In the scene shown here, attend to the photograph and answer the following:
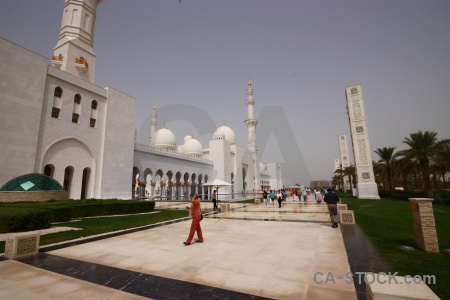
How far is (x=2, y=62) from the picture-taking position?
48.5ft

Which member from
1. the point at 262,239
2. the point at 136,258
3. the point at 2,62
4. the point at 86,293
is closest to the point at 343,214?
the point at 262,239

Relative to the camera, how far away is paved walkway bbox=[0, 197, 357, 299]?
354 centimetres

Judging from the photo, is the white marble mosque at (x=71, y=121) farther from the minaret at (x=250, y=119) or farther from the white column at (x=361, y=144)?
the white column at (x=361, y=144)

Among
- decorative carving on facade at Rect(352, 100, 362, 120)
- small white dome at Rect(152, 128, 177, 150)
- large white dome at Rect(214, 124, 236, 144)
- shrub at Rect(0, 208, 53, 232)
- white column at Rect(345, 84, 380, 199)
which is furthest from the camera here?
large white dome at Rect(214, 124, 236, 144)

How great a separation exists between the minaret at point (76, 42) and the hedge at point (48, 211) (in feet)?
56.6

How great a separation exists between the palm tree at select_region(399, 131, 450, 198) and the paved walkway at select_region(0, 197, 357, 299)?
25.1 meters

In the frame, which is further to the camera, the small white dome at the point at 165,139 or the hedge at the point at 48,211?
the small white dome at the point at 165,139

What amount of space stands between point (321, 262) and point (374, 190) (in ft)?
84.9

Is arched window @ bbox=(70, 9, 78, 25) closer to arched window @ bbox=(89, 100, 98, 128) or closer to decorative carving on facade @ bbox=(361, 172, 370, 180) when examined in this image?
arched window @ bbox=(89, 100, 98, 128)

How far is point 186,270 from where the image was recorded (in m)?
4.51

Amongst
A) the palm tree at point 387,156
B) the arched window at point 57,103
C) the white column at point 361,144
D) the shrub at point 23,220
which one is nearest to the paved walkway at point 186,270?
the shrub at point 23,220

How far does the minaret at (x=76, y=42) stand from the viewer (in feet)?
75.6

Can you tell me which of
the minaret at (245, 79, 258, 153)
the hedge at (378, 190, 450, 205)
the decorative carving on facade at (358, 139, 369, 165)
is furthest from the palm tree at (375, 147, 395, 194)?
the minaret at (245, 79, 258, 153)

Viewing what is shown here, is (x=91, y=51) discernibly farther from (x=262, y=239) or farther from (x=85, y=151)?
(x=262, y=239)
